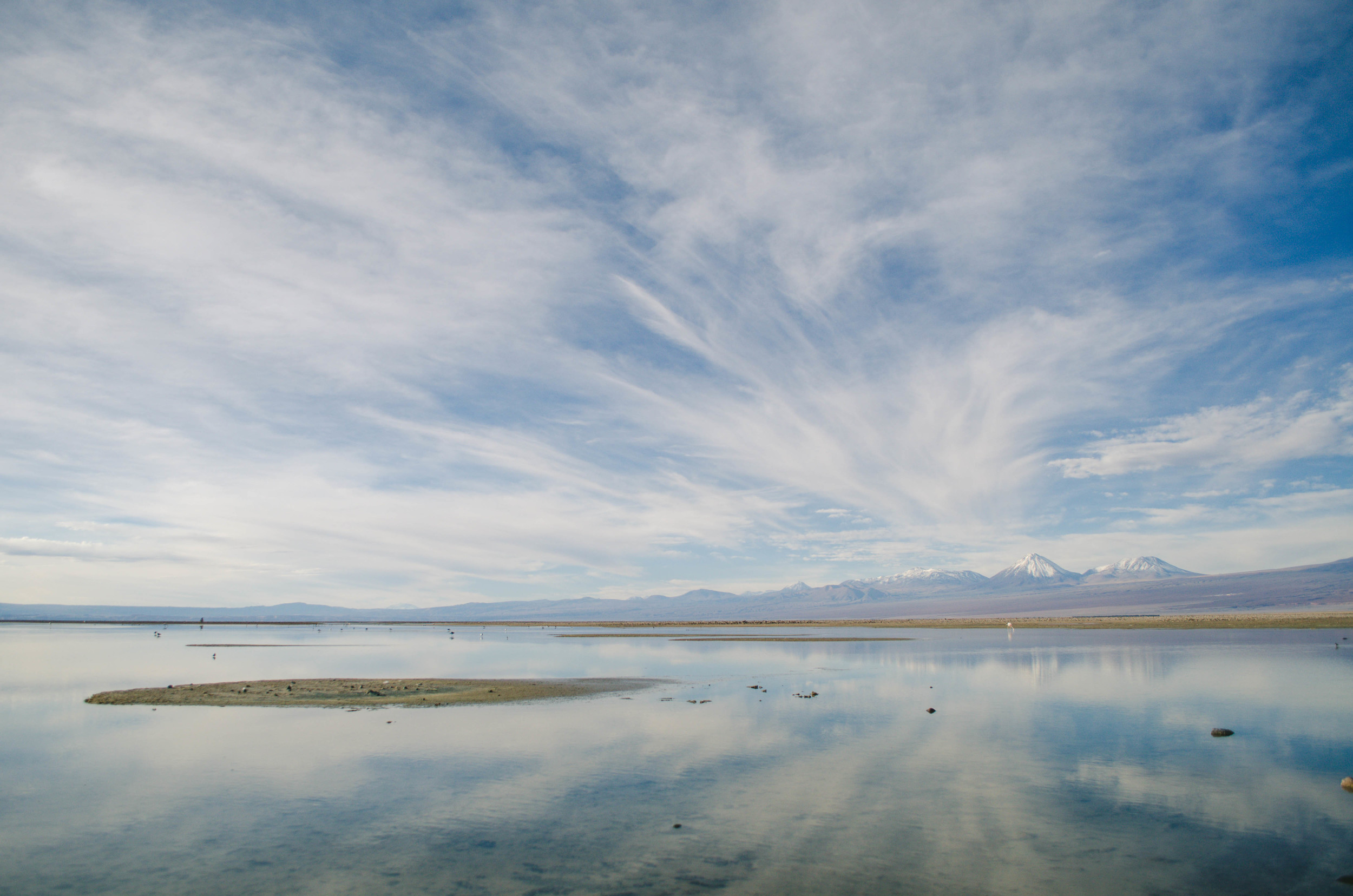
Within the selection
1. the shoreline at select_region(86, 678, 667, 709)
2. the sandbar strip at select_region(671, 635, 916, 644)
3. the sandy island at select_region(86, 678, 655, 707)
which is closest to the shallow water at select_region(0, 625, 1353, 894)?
the shoreline at select_region(86, 678, 667, 709)

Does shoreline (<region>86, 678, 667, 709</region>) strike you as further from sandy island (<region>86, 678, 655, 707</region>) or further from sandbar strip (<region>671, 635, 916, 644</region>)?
sandbar strip (<region>671, 635, 916, 644</region>)

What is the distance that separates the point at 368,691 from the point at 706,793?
30.6 m

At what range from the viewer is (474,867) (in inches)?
567

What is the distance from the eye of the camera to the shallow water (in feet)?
45.8

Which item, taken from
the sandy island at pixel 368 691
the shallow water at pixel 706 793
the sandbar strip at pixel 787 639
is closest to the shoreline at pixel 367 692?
the sandy island at pixel 368 691

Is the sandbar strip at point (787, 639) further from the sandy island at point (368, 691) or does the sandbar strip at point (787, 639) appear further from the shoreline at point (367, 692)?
the shoreline at point (367, 692)

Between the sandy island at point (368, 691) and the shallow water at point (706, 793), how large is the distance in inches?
93.3

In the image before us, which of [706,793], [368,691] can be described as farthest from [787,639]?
[706,793]

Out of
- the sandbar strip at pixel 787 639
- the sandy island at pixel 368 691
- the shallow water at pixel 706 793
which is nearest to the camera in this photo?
the shallow water at pixel 706 793

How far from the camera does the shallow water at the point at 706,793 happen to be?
45.8 ft

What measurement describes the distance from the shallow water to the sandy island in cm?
237

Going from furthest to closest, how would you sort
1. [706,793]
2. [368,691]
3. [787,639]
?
[787,639]
[368,691]
[706,793]

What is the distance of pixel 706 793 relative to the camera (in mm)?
19531

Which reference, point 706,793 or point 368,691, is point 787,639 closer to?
point 368,691
